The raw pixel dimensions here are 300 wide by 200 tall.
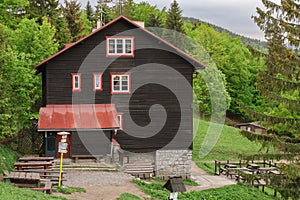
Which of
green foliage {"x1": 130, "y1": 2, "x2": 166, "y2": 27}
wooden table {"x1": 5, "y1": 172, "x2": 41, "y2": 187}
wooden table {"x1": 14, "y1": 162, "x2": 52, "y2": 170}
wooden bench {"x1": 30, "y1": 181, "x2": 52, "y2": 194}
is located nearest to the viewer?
wooden bench {"x1": 30, "y1": 181, "x2": 52, "y2": 194}

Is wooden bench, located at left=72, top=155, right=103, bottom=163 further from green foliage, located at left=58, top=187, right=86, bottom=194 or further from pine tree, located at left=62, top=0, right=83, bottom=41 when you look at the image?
pine tree, located at left=62, top=0, right=83, bottom=41

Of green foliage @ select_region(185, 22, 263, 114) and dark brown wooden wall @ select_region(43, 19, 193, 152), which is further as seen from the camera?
green foliage @ select_region(185, 22, 263, 114)

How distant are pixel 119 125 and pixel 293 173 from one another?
13517 mm

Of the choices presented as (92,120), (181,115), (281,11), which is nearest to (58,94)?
(92,120)

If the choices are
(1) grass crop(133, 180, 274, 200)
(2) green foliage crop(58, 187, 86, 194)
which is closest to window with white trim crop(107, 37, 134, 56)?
(1) grass crop(133, 180, 274, 200)

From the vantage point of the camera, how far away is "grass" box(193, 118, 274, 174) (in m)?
35.3

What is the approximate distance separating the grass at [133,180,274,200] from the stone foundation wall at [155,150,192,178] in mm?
3251

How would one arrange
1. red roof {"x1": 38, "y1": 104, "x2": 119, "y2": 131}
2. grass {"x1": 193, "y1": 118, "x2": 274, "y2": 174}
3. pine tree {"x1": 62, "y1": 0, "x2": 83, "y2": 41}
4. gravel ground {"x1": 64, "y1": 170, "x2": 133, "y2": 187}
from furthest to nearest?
pine tree {"x1": 62, "y1": 0, "x2": 83, "y2": 41} → grass {"x1": 193, "y1": 118, "x2": 274, "y2": 174} → red roof {"x1": 38, "y1": 104, "x2": 119, "y2": 131} → gravel ground {"x1": 64, "y1": 170, "x2": 133, "y2": 187}

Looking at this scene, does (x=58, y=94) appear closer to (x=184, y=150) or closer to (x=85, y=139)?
(x=85, y=139)

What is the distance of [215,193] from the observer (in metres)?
22.5

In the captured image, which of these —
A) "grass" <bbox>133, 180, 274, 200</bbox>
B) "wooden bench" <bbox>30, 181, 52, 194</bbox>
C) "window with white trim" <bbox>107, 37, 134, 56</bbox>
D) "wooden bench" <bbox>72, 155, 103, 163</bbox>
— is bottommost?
"grass" <bbox>133, 180, 274, 200</bbox>

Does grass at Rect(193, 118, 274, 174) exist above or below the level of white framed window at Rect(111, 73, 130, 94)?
below

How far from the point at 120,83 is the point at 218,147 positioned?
602 inches

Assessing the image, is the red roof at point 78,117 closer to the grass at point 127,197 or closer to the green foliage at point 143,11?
the grass at point 127,197
